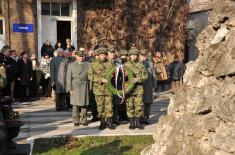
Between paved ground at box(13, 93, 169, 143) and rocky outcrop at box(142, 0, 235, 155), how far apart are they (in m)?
3.99

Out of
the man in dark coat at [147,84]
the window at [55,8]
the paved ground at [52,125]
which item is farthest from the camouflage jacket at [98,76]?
the window at [55,8]

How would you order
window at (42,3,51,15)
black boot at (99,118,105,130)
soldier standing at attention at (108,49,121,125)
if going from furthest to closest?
window at (42,3,51,15)
soldier standing at attention at (108,49,121,125)
black boot at (99,118,105,130)

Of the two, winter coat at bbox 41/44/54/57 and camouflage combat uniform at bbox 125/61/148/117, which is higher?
winter coat at bbox 41/44/54/57

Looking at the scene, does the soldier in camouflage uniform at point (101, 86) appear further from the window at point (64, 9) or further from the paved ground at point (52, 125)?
the window at point (64, 9)

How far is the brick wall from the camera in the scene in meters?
17.5

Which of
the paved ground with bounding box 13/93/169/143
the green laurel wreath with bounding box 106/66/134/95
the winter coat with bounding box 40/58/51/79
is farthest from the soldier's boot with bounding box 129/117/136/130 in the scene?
the winter coat with bounding box 40/58/51/79

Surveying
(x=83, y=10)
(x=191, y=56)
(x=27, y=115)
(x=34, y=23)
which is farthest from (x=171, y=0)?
(x=27, y=115)

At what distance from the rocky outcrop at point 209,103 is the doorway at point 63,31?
1363cm

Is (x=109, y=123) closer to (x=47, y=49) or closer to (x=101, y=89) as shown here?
(x=101, y=89)

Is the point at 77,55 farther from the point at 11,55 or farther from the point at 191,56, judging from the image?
the point at 191,56

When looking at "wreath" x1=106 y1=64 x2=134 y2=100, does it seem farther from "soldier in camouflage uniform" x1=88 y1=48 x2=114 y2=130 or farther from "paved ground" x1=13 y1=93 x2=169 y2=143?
"paved ground" x1=13 y1=93 x2=169 y2=143

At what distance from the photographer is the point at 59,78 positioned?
41.1ft

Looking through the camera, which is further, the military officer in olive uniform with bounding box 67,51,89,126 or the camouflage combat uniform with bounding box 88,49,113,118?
the military officer in olive uniform with bounding box 67,51,89,126

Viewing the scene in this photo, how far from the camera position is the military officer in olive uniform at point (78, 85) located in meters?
10.2
